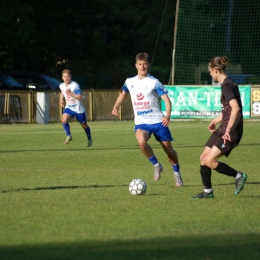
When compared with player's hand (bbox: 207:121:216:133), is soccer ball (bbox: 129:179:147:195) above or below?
below

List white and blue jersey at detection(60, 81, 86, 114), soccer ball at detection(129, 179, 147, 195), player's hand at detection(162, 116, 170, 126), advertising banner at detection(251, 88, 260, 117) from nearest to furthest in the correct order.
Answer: soccer ball at detection(129, 179, 147, 195)
player's hand at detection(162, 116, 170, 126)
white and blue jersey at detection(60, 81, 86, 114)
advertising banner at detection(251, 88, 260, 117)

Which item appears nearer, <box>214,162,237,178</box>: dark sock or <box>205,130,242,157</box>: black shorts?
<box>205,130,242,157</box>: black shorts

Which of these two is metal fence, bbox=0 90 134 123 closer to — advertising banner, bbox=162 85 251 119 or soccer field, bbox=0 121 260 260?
advertising banner, bbox=162 85 251 119

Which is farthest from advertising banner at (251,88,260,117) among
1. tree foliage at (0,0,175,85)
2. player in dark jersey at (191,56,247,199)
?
player in dark jersey at (191,56,247,199)

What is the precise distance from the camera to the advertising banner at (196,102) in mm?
30609

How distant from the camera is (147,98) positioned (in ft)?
36.3

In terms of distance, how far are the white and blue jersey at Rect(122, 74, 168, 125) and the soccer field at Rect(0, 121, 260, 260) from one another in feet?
3.23

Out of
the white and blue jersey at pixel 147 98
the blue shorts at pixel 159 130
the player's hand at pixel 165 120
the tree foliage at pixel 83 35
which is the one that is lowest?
the blue shorts at pixel 159 130

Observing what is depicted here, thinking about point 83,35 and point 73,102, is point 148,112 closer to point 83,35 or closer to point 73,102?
point 73,102

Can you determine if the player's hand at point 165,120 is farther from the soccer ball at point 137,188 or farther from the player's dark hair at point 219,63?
the player's dark hair at point 219,63

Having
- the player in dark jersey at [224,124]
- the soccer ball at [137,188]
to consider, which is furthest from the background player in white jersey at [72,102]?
the player in dark jersey at [224,124]

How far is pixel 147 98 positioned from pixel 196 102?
65.7 feet

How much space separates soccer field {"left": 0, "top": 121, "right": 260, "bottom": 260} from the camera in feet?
20.5

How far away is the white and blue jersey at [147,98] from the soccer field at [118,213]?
98 cm
